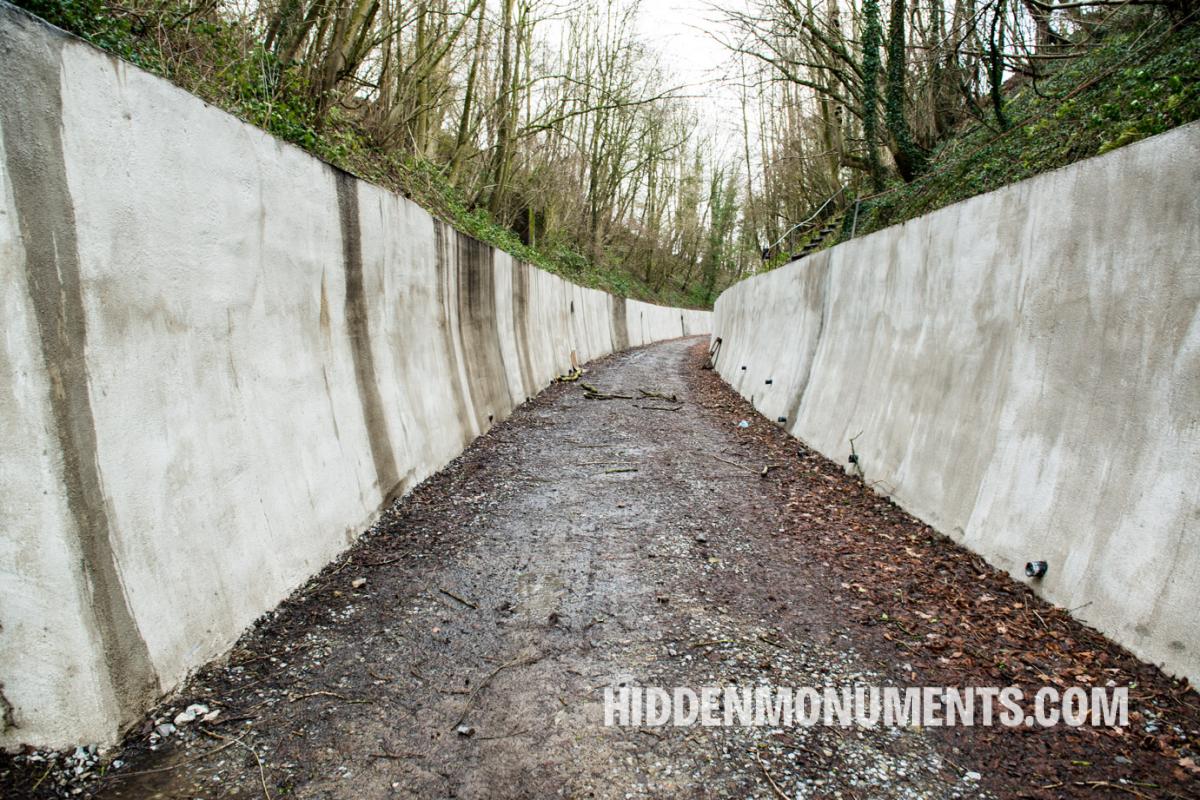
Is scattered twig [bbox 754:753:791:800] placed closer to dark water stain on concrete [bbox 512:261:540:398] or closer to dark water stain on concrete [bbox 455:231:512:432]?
dark water stain on concrete [bbox 455:231:512:432]

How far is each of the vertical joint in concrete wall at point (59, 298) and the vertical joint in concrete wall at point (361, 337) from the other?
6.46ft

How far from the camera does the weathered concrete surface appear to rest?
2.44 metres

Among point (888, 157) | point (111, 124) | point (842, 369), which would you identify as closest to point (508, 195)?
point (888, 157)

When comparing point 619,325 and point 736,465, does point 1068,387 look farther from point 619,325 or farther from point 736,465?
point 619,325

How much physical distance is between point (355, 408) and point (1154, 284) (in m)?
4.35

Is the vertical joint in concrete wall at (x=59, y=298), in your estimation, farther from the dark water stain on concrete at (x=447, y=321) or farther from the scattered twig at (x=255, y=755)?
the dark water stain on concrete at (x=447, y=321)

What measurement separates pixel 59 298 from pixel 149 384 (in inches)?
16.6

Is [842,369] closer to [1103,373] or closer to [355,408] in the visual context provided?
[1103,373]

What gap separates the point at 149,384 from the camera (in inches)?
89.0

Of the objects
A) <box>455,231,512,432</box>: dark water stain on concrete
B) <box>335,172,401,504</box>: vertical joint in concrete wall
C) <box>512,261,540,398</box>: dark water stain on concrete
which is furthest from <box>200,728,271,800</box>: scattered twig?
<box>512,261,540,398</box>: dark water stain on concrete

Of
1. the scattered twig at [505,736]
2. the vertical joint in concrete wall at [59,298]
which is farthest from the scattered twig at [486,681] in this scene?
the vertical joint in concrete wall at [59,298]

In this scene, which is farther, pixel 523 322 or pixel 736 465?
pixel 523 322

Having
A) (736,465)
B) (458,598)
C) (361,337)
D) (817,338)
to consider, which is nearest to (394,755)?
(458,598)

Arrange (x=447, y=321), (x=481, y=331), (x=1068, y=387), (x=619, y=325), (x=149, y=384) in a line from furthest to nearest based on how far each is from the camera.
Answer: (x=619, y=325)
(x=481, y=331)
(x=447, y=321)
(x=1068, y=387)
(x=149, y=384)
